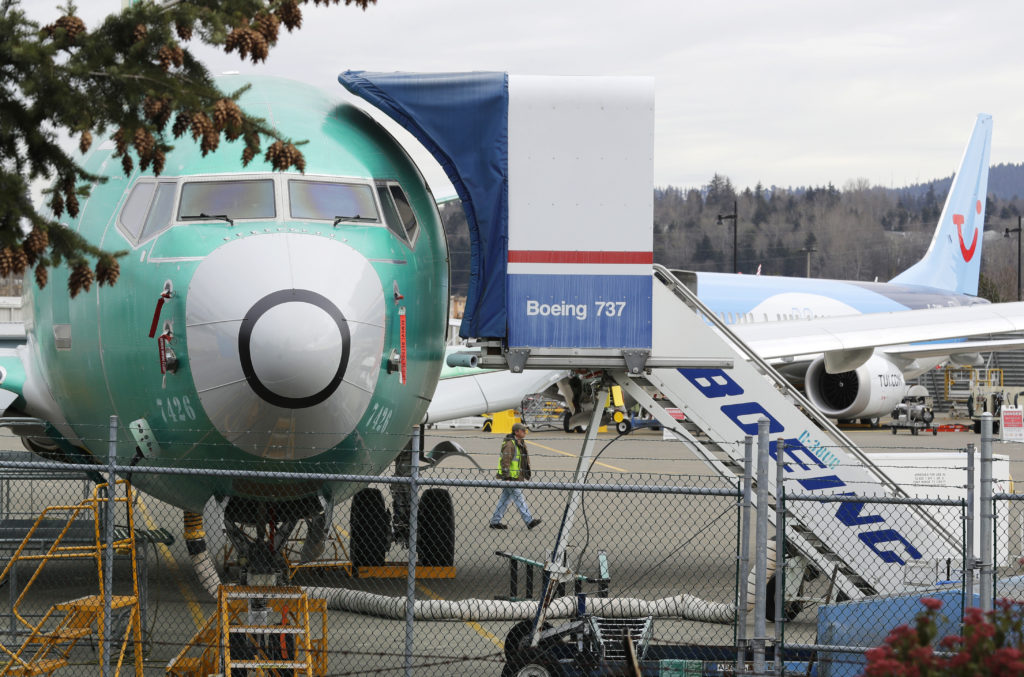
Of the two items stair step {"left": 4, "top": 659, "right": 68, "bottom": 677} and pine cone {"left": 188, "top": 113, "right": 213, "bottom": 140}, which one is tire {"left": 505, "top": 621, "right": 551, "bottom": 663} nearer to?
stair step {"left": 4, "top": 659, "right": 68, "bottom": 677}

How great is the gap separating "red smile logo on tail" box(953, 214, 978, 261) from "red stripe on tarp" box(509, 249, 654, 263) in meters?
38.6

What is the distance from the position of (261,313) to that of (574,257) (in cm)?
275

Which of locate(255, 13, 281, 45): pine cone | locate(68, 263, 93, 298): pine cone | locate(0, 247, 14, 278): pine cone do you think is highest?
locate(255, 13, 281, 45): pine cone

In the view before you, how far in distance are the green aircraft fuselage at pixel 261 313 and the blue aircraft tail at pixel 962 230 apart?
3794cm

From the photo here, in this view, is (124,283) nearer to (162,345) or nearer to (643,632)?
(162,345)

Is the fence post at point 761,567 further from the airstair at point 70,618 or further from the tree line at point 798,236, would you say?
the tree line at point 798,236

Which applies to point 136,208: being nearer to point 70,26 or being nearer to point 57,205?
point 57,205

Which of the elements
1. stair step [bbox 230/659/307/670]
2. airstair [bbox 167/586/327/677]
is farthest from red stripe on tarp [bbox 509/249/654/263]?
stair step [bbox 230/659/307/670]

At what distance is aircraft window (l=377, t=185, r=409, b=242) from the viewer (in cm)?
963

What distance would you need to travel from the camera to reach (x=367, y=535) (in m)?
13.2

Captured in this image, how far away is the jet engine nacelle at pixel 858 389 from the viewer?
3009 cm

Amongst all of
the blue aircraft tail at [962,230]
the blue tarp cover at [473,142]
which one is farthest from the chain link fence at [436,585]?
the blue aircraft tail at [962,230]

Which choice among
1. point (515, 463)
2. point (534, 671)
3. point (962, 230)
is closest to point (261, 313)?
point (534, 671)

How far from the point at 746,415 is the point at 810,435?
0.58m
